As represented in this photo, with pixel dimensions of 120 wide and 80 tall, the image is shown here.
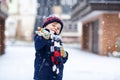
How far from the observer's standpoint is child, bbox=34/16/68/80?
13.9 ft

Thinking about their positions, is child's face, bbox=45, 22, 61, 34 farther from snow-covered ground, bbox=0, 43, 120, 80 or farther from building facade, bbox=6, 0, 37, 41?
building facade, bbox=6, 0, 37, 41

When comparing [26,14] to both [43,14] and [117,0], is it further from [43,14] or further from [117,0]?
[117,0]

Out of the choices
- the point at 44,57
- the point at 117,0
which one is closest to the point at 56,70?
the point at 44,57

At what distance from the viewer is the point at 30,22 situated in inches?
1983

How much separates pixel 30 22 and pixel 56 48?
46.3 meters

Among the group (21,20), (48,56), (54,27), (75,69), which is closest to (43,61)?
(48,56)

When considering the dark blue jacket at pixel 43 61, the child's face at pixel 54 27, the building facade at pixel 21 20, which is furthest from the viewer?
the building facade at pixel 21 20

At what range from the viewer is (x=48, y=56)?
4.25m

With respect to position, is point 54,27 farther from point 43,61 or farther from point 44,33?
point 43,61

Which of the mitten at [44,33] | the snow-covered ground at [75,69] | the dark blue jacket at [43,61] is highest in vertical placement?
the mitten at [44,33]

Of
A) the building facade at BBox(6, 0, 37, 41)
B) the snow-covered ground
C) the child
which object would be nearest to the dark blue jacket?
the child

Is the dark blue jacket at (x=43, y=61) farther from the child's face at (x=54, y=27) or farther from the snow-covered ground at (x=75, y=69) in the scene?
the snow-covered ground at (x=75, y=69)

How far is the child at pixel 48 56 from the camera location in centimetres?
423

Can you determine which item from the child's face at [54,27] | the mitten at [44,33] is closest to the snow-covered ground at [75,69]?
the child's face at [54,27]
